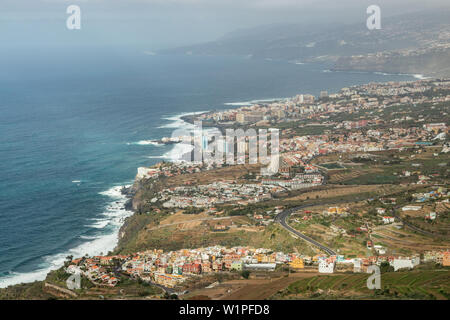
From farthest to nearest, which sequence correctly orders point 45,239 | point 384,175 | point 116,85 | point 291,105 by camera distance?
1. point 116,85
2. point 291,105
3. point 384,175
4. point 45,239

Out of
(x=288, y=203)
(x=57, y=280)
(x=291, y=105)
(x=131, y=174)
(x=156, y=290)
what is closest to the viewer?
(x=156, y=290)

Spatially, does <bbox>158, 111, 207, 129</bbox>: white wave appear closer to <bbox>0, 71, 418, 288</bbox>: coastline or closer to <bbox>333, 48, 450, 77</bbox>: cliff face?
<bbox>0, 71, 418, 288</bbox>: coastline

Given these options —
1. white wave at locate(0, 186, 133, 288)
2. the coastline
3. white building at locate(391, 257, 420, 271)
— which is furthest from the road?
white wave at locate(0, 186, 133, 288)

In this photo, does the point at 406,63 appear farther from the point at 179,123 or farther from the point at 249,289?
the point at 249,289

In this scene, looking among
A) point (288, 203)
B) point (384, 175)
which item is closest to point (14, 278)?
point (288, 203)

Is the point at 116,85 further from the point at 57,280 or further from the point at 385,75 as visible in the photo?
the point at 57,280

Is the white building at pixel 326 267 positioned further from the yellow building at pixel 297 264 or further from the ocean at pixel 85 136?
the ocean at pixel 85 136

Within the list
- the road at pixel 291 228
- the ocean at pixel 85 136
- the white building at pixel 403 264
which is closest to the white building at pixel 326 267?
the road at pixel 291 228

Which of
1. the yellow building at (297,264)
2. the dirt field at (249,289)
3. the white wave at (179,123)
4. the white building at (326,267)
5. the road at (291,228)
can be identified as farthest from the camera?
the white wave at (179,123)
